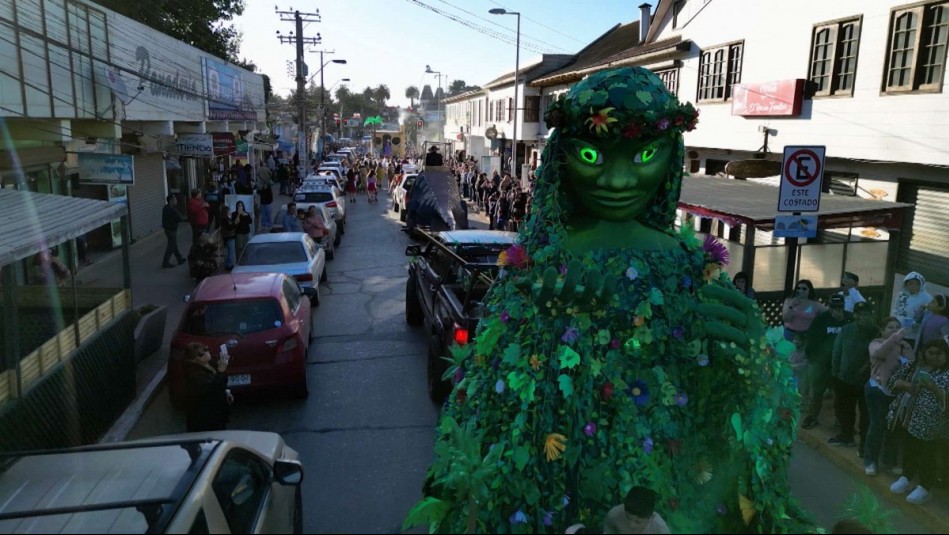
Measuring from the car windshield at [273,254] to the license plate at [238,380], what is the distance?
4.37 metres

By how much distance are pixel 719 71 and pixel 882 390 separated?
1408 centimetres

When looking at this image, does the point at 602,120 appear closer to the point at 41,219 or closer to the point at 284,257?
the point at 41,219

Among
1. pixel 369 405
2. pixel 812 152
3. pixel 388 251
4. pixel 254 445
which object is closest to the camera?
pixel 254 445

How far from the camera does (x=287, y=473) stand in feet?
13.8

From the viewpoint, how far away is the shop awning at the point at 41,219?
16.5 feet

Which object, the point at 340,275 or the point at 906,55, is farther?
the point at 340,275

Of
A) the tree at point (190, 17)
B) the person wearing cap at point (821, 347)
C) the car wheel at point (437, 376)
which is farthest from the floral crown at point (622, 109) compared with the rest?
the tree at point (190, 17)

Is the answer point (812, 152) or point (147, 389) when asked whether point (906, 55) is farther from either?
point (147, 389)

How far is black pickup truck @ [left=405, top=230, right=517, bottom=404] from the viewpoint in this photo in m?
7.28

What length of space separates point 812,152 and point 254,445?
242 inches

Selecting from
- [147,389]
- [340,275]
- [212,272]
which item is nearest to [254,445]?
[147,389]

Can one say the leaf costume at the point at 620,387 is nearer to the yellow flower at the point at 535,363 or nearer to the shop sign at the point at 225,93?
the yellow flower at the point at 535,363

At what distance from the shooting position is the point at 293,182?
114 ft

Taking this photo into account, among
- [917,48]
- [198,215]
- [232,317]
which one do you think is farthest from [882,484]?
[198,215]
